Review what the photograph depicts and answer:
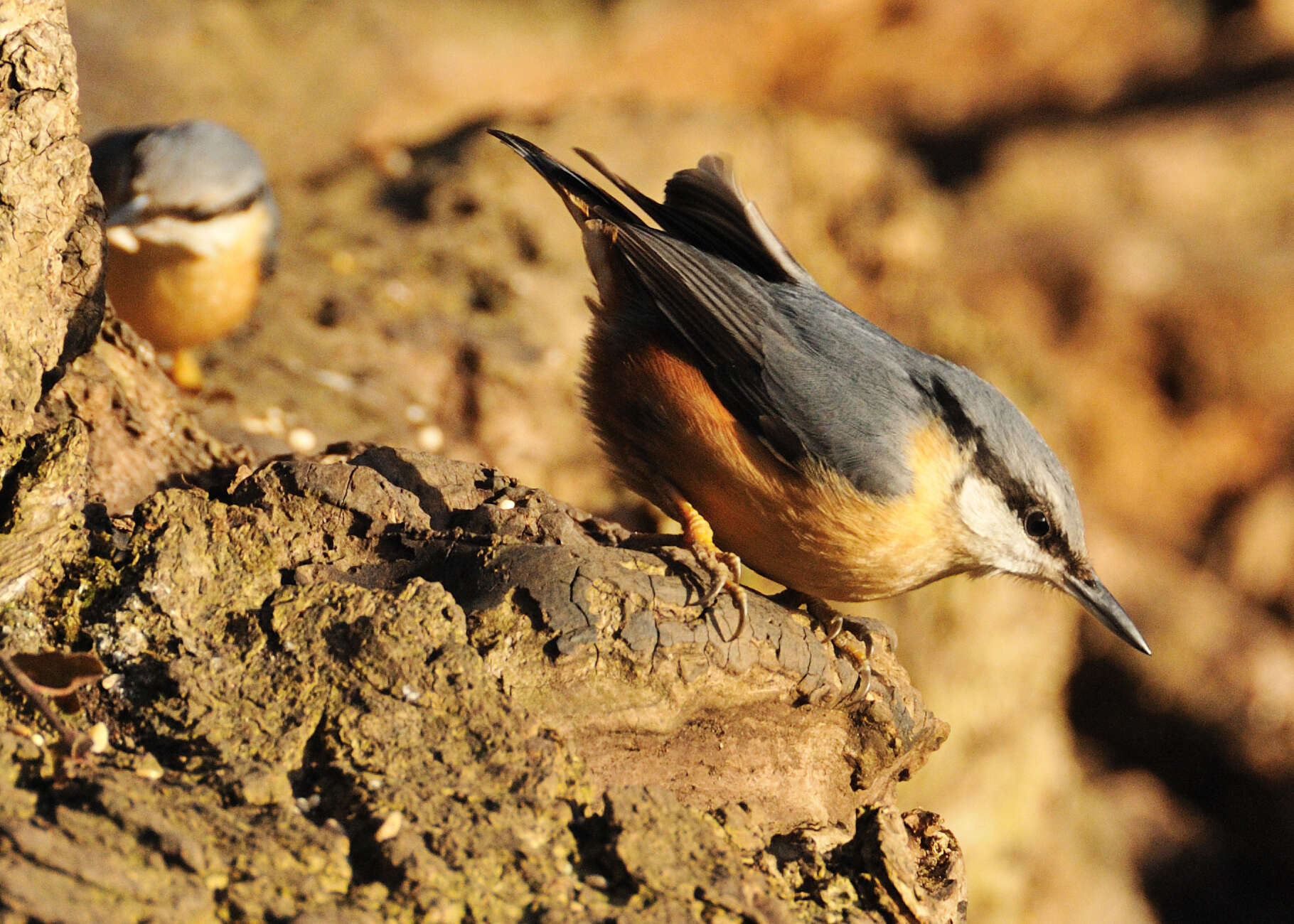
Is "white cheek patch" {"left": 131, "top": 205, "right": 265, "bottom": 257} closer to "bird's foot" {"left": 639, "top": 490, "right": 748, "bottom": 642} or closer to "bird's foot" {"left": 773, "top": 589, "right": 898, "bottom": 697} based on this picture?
"bird's foot" {"left": 639, "top": 490, "right": 748, "bottom": 642}

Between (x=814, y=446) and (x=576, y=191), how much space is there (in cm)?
117

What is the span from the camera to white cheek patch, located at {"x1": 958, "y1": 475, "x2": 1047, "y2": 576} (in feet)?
9.68

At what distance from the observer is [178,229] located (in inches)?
177

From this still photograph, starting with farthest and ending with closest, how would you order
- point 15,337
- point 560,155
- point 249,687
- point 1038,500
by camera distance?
point 560,155 → point 1038,500 → point 15,337 → point 249,687

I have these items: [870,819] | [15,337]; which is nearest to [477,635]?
[870,819]

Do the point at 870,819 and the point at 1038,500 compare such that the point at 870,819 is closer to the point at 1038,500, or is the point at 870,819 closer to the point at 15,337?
the point at 1038,500

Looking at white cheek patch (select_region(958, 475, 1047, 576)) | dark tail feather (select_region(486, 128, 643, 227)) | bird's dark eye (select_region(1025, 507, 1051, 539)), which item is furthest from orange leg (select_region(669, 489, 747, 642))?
dark tail feather (select_region(486, 128, 643, 227))

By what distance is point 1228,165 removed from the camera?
7875 millimetres

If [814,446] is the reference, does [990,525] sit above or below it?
above

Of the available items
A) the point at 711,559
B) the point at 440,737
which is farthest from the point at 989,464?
the point at 440,737

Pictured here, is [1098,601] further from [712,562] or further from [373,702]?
[373,702]

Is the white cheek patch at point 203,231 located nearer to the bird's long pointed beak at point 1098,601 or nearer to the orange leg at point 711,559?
the orange leg at point 711,559

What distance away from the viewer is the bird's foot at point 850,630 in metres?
2.69

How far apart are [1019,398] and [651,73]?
3267 mm
